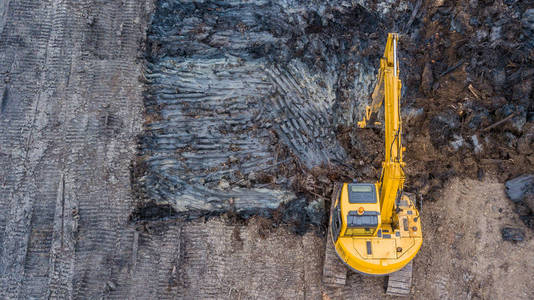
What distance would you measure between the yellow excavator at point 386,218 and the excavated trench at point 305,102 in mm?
1751

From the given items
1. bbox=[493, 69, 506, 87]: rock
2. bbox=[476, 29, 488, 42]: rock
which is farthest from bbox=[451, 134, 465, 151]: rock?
bbox=[476, 29, 488, 42]: rock

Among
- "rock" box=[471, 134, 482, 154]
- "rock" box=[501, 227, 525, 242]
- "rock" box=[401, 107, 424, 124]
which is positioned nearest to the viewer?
"rock" box=[501, 227, 525, 242]

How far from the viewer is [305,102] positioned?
12.6 m

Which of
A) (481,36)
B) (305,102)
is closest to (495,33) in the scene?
(481,36)

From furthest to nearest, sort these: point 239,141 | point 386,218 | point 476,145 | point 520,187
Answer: point 239,141 → point 476,145 → point 520,187 → point 386,218

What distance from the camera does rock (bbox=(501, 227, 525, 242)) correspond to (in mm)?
11023

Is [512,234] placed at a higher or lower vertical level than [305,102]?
lower

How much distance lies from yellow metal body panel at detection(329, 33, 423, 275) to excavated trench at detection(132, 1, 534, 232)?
5.91 feet

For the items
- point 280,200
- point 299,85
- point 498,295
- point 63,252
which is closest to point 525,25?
point 299,85

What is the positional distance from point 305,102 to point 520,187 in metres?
6.67

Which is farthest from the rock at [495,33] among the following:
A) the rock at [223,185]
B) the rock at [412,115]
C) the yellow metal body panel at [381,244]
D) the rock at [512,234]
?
the rock at [223,185]

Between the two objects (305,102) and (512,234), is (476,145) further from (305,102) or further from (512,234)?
(305,102)

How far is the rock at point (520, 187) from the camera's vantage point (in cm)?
1130

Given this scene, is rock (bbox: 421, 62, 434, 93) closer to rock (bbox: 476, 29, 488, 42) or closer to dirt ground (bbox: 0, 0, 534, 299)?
dirt ground (bbox: 0, 0, 534, 299)
